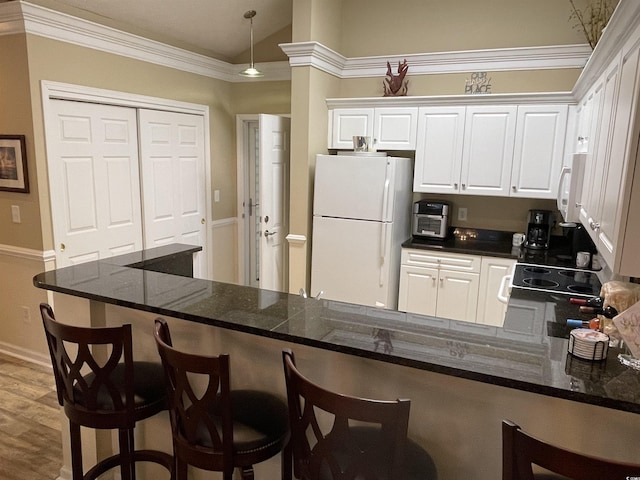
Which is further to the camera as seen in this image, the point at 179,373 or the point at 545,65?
the point at 545,65

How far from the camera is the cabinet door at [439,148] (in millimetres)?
3898

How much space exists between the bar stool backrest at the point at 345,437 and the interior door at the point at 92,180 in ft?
9.46

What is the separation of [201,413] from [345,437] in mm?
475

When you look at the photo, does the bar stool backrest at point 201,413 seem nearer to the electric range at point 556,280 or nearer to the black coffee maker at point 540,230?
the electric range at point 556,280

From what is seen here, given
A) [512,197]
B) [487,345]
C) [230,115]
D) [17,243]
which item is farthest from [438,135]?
[17,243]

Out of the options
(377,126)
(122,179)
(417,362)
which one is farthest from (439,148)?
(417,362)

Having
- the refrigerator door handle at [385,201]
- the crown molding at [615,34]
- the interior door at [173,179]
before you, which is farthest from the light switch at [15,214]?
the crown molding at [615,34]

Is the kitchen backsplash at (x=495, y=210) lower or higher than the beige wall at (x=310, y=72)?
lower

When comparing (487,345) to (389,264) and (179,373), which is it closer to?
(179,373)

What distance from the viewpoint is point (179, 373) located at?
1.44 metres

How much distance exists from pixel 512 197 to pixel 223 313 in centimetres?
313

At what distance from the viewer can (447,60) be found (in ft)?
13.4

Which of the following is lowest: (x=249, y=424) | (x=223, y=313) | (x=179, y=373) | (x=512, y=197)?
(x=249, y=424)

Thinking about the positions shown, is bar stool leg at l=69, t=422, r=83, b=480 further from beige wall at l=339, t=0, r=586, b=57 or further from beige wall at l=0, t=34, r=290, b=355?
beige wall at l=339, t=0, r=586, b=57
